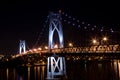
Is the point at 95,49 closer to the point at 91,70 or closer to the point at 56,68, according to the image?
the point at 56,68

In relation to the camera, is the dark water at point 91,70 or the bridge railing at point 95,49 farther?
the dark water at point 91,70

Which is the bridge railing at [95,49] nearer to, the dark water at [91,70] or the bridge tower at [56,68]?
the bridge tower at [56,68]

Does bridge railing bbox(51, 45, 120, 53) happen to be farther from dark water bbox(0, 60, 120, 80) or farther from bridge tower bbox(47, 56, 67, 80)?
Answer: dark water bbox(0, 60, 120, 80)

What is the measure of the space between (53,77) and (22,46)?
1429 inches

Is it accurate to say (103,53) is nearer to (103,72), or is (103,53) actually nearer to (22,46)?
(103,72)

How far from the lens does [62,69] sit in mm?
27812

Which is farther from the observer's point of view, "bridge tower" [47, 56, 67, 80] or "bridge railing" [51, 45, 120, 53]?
"bridge tower" [47, 56, 67, 80]

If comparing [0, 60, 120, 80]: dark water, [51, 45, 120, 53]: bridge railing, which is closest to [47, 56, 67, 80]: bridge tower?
[51, 45, 120, 53]: bridge railing

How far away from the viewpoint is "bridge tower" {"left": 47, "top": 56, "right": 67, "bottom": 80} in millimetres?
27284

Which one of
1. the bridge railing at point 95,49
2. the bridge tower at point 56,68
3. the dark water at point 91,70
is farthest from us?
the dark water at point 91,70

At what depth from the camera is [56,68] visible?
2930 cm

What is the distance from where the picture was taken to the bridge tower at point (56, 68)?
27.3m

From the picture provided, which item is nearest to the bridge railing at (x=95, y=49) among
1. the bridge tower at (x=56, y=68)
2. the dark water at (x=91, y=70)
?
the bridge tower at (x=56, y=68)

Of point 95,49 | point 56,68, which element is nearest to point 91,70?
point 56,68
